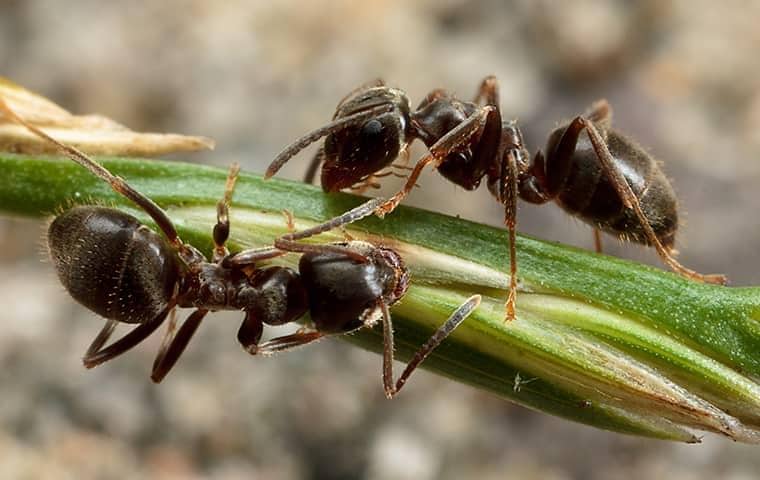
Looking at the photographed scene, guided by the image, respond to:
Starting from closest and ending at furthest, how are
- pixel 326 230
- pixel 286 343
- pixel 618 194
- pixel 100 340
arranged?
pixel 326 230, pixel 286 343, pixel 100 340, pixel 618 194

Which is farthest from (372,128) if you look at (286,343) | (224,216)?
(224,216)

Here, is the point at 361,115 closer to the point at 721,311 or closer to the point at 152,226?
the point at 152,226

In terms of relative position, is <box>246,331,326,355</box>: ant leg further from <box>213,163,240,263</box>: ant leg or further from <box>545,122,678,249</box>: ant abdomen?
<box>545,122,678,249</box>: ant abdomen

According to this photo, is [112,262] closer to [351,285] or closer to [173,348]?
[173,348]

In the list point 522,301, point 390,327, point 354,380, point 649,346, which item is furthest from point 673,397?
point 354,380

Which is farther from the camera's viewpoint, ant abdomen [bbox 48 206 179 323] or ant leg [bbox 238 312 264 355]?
ant leg [bbox 238 312 264 355]

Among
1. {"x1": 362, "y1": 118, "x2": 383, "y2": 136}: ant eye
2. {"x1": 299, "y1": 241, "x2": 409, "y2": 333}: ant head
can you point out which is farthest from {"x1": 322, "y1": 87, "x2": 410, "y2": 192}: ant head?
{"x1": 299, "y1": 241, "x2": 409, "y2": 333}: ant head

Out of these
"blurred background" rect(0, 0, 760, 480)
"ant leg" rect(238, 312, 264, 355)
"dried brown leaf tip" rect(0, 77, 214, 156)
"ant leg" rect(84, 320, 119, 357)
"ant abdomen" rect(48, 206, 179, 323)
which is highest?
"dried brown leaf tip" rect(0, 77, 214, 156)
